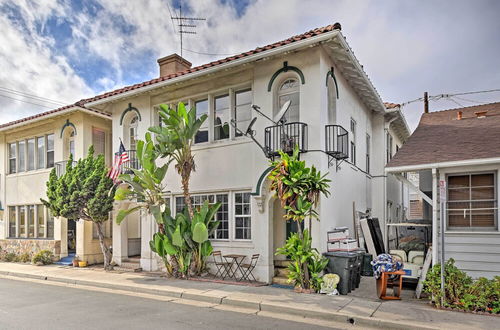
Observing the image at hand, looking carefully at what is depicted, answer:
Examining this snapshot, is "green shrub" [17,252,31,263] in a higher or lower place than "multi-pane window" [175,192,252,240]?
lower

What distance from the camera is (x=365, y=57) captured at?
13.2m

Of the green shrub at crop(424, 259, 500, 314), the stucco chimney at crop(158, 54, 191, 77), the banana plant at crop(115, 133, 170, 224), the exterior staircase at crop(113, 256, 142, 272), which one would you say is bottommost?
the exterior staircase at crop(113, 256, 142, 272)

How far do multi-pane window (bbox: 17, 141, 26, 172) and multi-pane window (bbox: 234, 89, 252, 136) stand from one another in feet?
40.7

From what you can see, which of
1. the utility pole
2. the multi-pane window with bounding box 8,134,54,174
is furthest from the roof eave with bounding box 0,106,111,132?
the utility pole

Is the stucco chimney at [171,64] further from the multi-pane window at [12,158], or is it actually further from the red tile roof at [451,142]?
the red tile roof at [451,142]

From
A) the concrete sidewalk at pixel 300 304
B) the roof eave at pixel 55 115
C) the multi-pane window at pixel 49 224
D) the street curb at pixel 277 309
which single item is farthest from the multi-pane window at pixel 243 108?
the multi-pane window at pixel 49 224

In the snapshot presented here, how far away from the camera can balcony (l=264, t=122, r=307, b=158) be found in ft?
33.7

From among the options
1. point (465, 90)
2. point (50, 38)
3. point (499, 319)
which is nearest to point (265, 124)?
point (499, 319)

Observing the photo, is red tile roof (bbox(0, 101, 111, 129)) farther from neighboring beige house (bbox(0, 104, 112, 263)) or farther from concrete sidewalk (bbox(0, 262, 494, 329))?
concrete sidewalk (bbox(0, 262, 494, 329))

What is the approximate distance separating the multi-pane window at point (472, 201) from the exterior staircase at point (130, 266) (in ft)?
33.1

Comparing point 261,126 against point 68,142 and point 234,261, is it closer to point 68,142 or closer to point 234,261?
point 234,261

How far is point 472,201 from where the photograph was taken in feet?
28.2

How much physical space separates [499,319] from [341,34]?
7.09m

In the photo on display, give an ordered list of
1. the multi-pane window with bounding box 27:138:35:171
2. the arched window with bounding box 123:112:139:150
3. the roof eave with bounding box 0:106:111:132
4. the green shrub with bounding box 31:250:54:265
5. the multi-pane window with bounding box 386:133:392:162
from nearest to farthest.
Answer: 1. the arched window with bounding box 123:112:139:150
2. the roof eave with bounding box 0:106:111:132
3. the green shrub with bounding box 31:250:54:265
4. the multi-pane window with bounding box 386:133:392:162
5. the multi-pane window with bounding box 27:138:35:171
